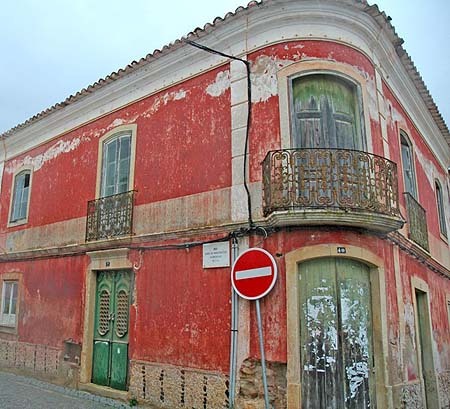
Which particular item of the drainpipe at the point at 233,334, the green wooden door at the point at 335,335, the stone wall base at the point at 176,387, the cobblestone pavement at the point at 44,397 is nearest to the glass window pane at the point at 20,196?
the cobblestone pavement at the point at 44,397

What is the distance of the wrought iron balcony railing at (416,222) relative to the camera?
8.83 meters

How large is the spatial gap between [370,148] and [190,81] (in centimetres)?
367

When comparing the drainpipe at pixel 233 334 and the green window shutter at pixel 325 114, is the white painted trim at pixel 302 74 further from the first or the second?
the drainpipe at pixel 233 334

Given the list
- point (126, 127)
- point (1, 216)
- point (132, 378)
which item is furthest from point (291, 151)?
point (1, 216)

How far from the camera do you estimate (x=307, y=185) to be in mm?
6703

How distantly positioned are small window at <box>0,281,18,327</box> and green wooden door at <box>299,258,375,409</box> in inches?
333

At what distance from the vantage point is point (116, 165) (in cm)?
1006

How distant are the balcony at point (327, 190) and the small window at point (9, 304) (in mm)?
8455

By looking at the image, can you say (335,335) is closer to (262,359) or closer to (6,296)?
(262,359)

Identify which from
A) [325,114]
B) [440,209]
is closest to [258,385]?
[325,114]

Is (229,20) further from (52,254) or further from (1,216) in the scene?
(1,216)

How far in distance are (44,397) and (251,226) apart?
5.47 m

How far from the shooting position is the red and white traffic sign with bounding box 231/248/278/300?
6.78 metres

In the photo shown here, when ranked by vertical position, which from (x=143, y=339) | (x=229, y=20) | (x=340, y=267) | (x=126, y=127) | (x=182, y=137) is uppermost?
(x=229, y=20)
